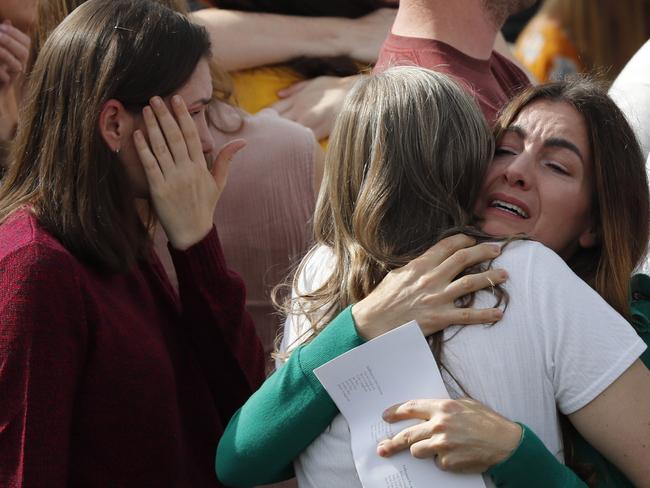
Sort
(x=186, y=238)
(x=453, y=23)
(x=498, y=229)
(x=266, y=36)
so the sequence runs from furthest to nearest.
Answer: (x=266, y=36), (x=453, y=23), (x=186, y=238), (x=498, y=229)

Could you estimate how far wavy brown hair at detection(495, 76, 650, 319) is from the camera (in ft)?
6.12

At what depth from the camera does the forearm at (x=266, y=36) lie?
9.02 feet

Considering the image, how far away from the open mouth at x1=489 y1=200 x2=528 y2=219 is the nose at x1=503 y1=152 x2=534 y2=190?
37mm

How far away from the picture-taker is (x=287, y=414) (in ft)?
5.67

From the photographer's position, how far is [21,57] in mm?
2527

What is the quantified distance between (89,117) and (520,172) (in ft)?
2.48

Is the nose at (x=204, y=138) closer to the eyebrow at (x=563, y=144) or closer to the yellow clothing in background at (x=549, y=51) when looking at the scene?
the eyebrow at (x=563, y=144)

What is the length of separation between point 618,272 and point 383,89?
0.51 m

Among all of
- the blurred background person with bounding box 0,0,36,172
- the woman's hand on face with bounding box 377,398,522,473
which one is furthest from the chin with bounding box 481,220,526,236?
the blurred background person with bounding box 0,0,36,172

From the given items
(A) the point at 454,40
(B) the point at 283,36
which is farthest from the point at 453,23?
(B) the point at 283,36

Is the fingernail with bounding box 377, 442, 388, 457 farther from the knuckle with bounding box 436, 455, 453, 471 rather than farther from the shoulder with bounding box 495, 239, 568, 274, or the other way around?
the shoulder with bounding box 495, 239, 568, 274

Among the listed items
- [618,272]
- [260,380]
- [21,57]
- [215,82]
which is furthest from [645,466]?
[21,57]

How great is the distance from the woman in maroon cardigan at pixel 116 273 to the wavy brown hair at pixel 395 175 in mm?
318

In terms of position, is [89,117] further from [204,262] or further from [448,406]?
[448,406]
